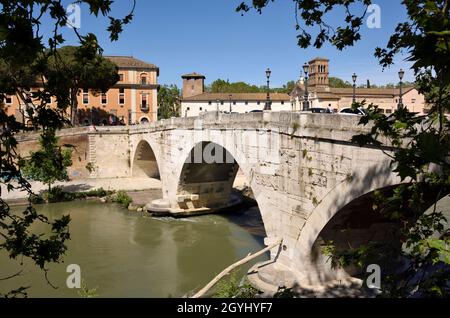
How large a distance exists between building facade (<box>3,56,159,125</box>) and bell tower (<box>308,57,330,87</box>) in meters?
24.2

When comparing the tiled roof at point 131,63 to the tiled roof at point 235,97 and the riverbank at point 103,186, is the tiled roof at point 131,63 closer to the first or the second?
the tiled roof at point 235,97

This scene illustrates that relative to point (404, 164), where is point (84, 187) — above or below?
below

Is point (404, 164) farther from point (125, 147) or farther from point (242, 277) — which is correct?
point (125, 147)

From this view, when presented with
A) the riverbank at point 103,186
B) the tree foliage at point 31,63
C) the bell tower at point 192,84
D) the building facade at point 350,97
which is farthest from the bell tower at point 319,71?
the tree foliage at point 31,63

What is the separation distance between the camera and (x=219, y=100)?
58.3 meters

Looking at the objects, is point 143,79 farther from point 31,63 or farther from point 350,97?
point 31,63

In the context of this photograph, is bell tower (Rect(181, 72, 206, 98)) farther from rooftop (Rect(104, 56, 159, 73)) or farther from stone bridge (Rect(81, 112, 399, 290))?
stone bridge (Rect(81, 112, 399, 290))

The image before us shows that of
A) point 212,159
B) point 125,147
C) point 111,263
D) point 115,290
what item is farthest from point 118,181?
point 115,290

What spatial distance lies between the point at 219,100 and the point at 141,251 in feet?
144

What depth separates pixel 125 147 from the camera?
3141 centimetres

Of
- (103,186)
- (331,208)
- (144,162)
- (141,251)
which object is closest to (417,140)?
(331,208)
